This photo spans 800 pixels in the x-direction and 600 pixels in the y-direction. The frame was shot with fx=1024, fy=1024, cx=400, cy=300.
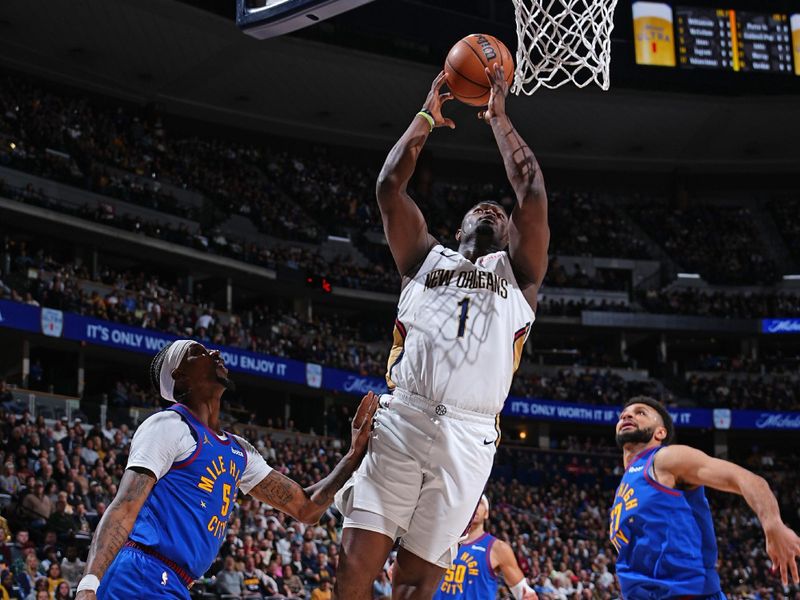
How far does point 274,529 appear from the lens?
53.5ft

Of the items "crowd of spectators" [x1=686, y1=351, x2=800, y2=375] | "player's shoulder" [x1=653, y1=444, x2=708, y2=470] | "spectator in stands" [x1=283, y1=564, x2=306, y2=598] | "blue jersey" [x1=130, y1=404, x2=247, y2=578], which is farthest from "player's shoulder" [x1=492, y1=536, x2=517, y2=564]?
"crowd of spectators" [x1=686, y1=351, x2=800, y2=375]

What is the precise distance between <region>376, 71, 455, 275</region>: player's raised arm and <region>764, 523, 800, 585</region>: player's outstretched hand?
192cm

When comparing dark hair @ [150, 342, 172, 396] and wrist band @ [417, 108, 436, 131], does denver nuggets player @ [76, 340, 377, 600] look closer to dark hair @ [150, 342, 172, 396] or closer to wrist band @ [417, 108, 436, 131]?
dark hair @ [150, 342, 172, 396]

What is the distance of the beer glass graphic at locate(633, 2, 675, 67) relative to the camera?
28406mm

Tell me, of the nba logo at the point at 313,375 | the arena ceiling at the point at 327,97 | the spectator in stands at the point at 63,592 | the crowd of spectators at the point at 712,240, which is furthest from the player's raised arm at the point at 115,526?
the crowd of spectators at the point at 712,240

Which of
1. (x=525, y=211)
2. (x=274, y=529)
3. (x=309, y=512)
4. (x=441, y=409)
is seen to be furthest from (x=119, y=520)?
(x=274, y=529)

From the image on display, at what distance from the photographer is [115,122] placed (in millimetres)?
30062

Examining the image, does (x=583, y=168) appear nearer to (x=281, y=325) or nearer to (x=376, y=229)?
(x=376, y=229)

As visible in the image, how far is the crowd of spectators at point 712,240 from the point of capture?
1442 inches

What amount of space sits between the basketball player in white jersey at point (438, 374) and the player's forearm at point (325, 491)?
0.51 m

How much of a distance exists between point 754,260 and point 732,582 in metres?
16.6

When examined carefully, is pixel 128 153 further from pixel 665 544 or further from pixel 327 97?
pixel 665 544

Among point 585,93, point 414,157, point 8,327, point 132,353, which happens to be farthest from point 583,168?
point 414,157

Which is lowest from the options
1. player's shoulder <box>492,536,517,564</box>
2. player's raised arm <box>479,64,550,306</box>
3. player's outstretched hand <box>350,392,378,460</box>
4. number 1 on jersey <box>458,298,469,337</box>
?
player's shoulder <box>492,536,517,564</box>
